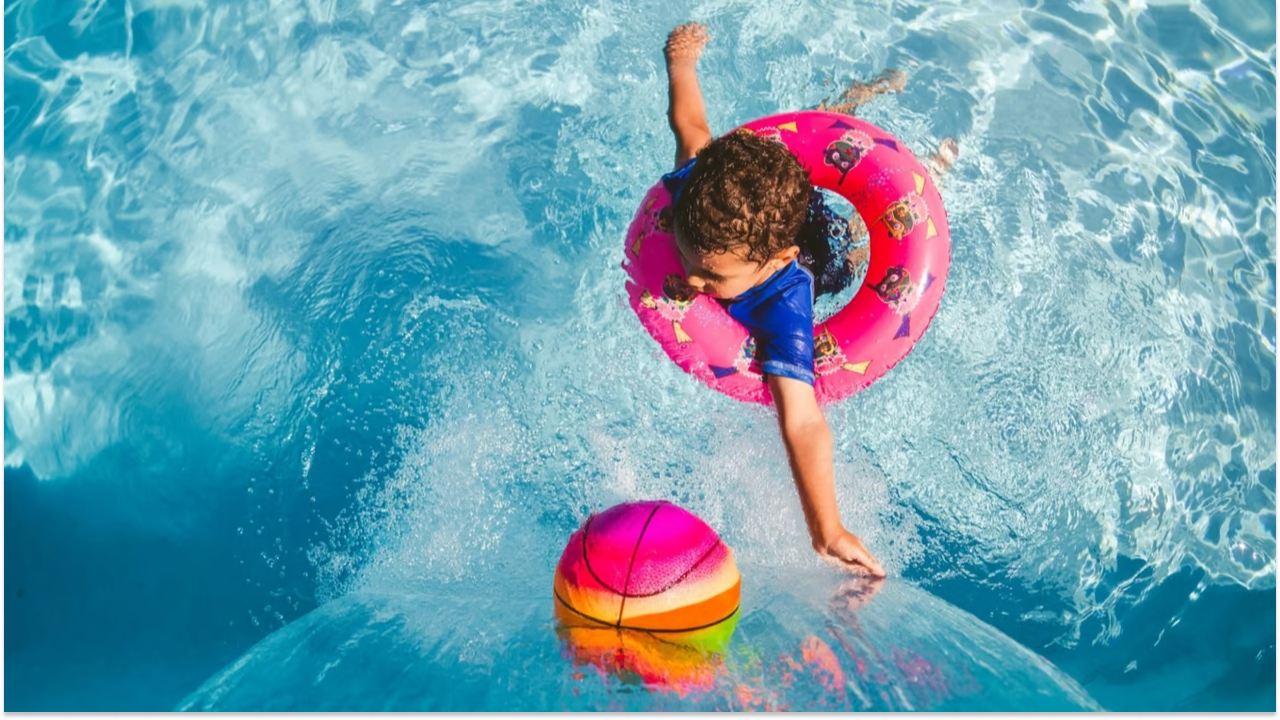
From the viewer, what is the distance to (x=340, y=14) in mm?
5508

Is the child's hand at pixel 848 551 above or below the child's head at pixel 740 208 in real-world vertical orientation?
below

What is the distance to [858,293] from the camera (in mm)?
3963

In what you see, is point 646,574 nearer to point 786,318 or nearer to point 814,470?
point 814,470

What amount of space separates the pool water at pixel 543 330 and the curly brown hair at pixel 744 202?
4.78ft

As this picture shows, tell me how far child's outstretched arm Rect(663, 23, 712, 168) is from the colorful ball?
1655mm

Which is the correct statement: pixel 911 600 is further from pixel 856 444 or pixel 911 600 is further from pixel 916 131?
pixel 916 131

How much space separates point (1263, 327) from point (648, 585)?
3.88 meters

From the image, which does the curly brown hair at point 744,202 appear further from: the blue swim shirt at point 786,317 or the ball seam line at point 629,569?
the ball seam line at point 629,569

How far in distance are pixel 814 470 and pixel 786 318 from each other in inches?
22.1

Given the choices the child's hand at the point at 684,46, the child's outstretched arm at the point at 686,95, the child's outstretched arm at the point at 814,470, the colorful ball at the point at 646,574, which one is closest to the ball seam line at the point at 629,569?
the colorful ball at the point at 646,574

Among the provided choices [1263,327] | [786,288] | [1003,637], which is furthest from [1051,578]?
[786,288]

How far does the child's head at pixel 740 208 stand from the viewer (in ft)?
10.2

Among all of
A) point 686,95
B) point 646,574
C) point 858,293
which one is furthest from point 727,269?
point 686,95

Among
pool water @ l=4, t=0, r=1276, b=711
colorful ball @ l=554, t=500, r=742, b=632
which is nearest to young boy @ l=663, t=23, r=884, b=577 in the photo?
colorful ball @ l=554, t=500, r=742, b=632
